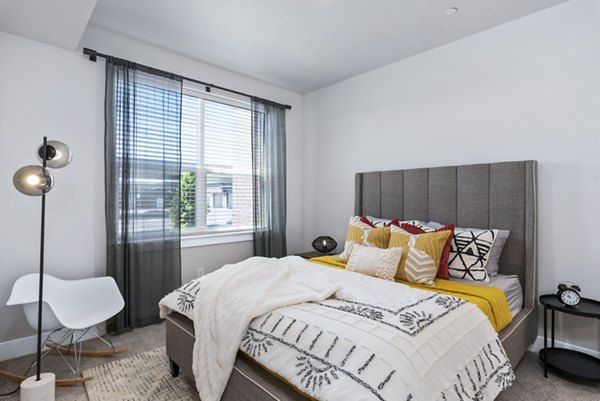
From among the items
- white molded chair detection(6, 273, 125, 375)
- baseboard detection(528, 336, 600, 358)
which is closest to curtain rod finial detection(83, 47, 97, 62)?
white molded chair detection(6, 273, 125, 375)

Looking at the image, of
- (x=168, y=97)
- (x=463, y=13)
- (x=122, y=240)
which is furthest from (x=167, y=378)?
(x=463, y=13)

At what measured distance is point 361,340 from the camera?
125 centimetres

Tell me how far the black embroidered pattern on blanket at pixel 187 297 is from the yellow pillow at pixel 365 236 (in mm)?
1362

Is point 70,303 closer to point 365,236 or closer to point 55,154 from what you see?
point 55,154

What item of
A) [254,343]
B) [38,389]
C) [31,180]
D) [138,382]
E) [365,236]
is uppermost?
[31,180]

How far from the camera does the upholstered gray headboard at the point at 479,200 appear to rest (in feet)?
7.91

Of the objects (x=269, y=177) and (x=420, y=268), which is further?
(x=269, y=177)

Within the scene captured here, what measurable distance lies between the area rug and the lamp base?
235 millimetres

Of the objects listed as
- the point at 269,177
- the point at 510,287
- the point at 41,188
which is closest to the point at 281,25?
the point at 269,177

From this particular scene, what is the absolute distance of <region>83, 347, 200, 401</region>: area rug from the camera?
189cm

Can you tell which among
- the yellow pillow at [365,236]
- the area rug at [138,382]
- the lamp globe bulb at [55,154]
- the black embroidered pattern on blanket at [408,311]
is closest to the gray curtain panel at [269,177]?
the yellow pillow at [365,236]

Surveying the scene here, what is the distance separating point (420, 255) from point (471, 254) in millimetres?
463

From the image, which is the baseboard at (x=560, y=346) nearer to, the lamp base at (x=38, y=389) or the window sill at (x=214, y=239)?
the window sill at (x=214, y=239)

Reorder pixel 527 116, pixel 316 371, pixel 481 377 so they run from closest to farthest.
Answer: pixel 316 371 → pixel 481 377 → pixel 527 116
